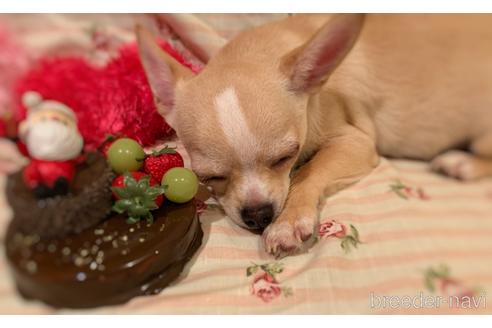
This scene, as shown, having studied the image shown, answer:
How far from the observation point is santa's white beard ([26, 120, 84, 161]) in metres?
1.13

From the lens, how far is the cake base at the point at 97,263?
3.64 ft

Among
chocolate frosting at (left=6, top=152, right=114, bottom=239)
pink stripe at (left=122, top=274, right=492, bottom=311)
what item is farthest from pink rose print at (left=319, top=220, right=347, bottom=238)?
chocolate frosting at (left=6, top=152, right=114, bottom=239)

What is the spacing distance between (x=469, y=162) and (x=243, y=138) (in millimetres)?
1003

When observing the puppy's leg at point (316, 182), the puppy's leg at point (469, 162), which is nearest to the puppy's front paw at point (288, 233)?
the puppy's leg at point (316, 182)

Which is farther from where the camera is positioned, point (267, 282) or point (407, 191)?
point (407, 191)

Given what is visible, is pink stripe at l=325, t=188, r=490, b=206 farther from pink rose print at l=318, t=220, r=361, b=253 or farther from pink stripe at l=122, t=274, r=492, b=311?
pink stripe at l=122, t=274, r=492, b=311

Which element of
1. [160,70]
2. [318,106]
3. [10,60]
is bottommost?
[318,106]

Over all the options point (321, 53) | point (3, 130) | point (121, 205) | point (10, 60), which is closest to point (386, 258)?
point (321, 53)

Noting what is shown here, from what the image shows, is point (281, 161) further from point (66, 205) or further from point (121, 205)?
point (66, 205)

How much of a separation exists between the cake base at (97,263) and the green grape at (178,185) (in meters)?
0.11

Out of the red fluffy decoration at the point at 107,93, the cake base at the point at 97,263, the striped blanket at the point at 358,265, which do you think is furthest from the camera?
the red fluffy decoration at the point at 107,93

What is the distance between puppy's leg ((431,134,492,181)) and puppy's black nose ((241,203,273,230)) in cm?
83

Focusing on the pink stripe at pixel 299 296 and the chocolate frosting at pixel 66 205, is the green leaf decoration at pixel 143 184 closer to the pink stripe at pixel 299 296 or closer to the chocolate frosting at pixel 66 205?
the chocolate frosting at pixel 66 205

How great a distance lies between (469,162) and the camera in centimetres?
186
